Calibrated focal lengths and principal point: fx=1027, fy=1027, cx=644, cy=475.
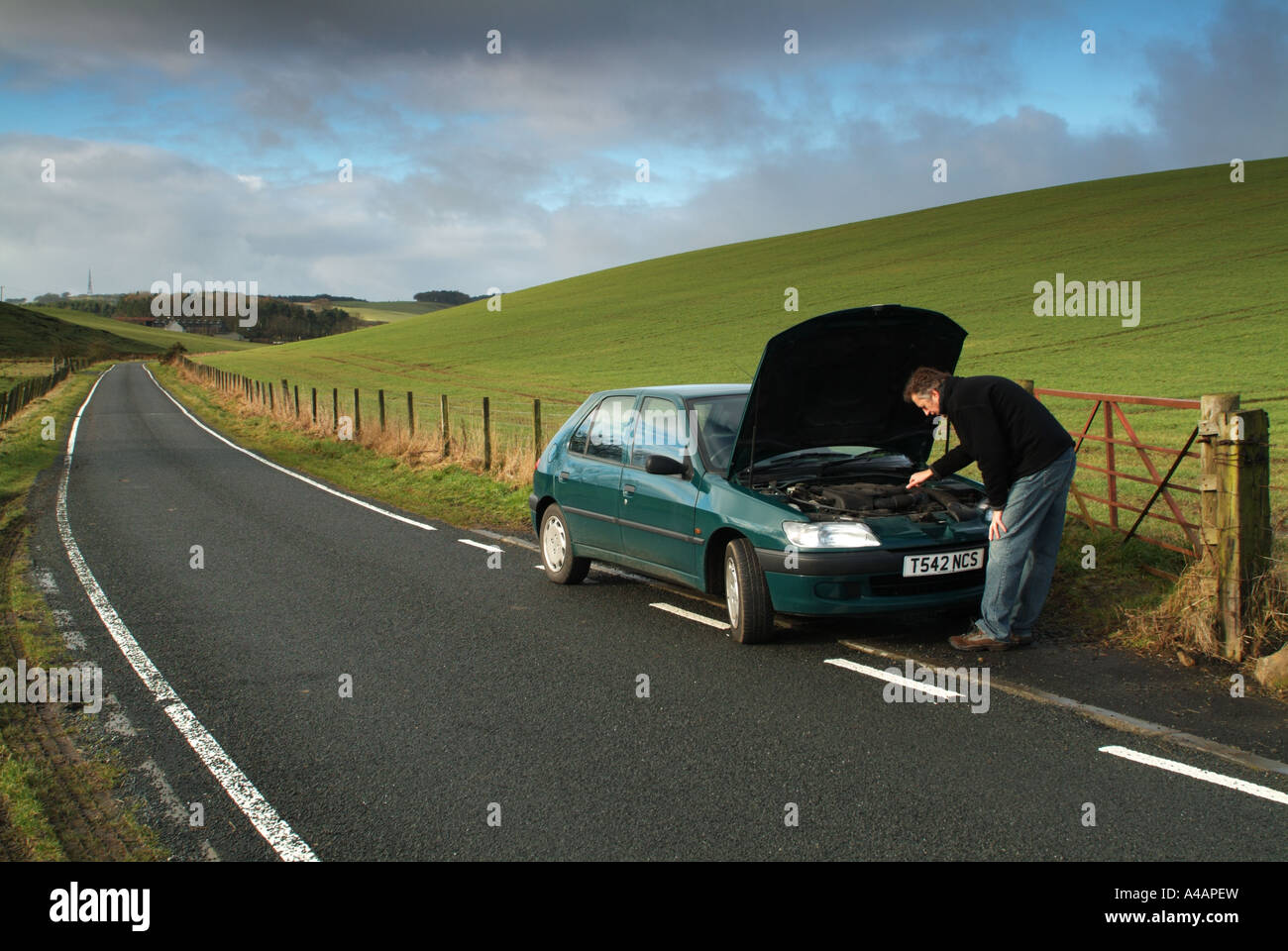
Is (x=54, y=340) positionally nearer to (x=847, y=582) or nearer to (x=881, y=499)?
(x=881, y=499)

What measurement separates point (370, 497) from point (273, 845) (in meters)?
11.8

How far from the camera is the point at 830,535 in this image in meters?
6.41

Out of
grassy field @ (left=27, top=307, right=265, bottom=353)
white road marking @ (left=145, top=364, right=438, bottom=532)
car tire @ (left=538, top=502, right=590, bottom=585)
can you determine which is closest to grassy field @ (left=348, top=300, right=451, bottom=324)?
grassy field @ (left=27, top=307, right=265, bottom=353)

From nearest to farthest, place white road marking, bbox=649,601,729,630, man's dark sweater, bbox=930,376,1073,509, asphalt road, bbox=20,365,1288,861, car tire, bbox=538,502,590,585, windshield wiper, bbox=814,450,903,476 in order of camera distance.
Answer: asphalt road, bbox=20,365,1288,861, man's dark sweater, bbox=930,376,1073,509, white road marking, bbox=649,601,729,630, windshield wiper, bbox=814,450,903,476, car tire, bbox=538,502,590,585

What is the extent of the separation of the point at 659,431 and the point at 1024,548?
2824 millimetres

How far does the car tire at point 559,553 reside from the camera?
28.9 ft

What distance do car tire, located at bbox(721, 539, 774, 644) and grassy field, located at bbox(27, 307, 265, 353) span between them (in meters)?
142

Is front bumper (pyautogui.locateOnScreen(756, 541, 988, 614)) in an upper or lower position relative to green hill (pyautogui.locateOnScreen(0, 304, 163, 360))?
lower

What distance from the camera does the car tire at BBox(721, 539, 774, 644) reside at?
21.8 feet

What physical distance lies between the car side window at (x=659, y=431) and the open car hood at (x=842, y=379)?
573 mm

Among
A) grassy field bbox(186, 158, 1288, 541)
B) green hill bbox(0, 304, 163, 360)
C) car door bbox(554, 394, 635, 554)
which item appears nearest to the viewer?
car door bbox(554, 394, 635, 554)

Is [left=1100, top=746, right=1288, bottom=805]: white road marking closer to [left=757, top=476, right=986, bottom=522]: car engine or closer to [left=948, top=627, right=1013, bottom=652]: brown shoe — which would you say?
[left=948, top=627, right=1013, bottom=652]: brown shoe

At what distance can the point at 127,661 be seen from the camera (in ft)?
21.8

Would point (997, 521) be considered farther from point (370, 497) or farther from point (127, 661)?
point (370, 497)
